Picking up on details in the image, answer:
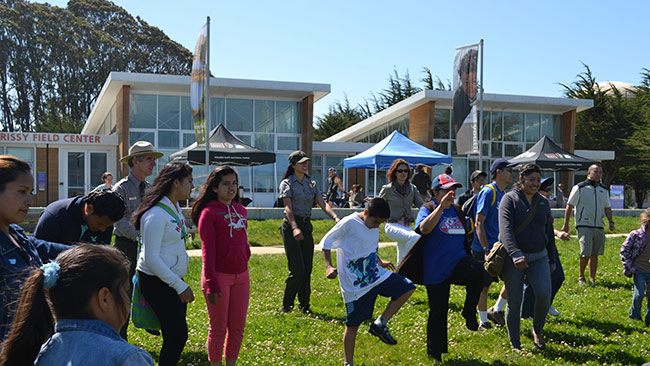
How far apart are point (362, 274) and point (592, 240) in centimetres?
602

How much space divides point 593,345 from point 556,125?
28.8 meters

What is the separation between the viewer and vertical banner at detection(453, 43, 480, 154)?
18.5 metres

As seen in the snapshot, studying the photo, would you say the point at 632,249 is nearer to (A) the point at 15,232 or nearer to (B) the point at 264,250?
(A) the point at 15,232

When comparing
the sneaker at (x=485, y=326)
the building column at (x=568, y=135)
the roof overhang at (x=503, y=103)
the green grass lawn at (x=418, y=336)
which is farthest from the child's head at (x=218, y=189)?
the building column at (x=568, y=135)

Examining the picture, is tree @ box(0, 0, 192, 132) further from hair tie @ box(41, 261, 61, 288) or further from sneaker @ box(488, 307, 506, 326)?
hair tie @ box(41, 261, 61, 288)

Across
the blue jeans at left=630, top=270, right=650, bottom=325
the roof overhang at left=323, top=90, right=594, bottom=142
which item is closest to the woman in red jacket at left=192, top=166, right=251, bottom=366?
the blue jeans at left=630, top=270, right=650, bottom=325

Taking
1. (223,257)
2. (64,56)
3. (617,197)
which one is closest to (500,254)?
(223,257)

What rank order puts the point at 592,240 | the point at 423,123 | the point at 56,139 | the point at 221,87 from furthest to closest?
the point at 423,123
the point at 56,139
the point at 221,87
the point at 592,240

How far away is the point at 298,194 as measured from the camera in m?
7.59

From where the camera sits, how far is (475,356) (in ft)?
19.7

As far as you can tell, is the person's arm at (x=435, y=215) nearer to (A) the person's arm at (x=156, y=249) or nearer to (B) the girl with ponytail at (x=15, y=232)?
(A) the person's arm at (x=156, y=249)

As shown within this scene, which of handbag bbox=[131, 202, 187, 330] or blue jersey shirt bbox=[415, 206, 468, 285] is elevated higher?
blue jersey shirt bbox=[415, 206, 468, 285]

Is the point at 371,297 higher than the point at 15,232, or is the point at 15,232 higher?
the point at 15,232

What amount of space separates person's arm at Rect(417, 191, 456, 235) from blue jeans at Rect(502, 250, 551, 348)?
3.44ft
